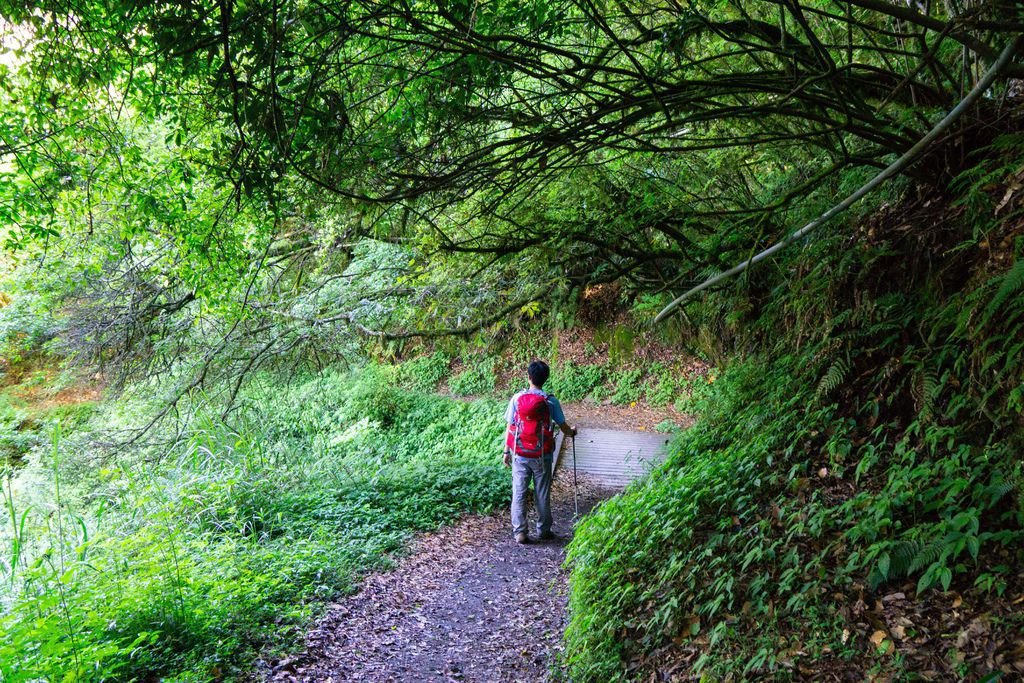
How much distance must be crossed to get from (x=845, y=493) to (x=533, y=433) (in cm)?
404

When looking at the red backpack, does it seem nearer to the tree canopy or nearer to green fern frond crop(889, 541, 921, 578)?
the tree canopy

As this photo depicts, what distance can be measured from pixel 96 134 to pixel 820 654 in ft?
22.1

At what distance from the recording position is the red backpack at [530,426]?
7.96 m

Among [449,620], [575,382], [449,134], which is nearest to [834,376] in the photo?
[449,134]

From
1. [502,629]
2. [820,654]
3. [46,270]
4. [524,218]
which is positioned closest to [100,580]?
[502,629]

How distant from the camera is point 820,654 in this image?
3484mm

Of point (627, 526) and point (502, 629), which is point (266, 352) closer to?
point (502, 629)

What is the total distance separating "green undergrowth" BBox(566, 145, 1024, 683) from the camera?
11.8 feet

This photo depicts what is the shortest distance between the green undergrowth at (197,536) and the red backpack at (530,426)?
2.03 meters

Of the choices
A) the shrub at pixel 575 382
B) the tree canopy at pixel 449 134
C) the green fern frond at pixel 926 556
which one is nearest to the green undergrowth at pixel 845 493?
the green fern frond at pixel 926 556

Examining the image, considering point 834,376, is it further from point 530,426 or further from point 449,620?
point 449,620

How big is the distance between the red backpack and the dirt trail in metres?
1.37

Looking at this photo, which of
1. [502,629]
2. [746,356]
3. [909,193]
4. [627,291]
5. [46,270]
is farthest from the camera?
[46,270]

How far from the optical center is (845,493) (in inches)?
179
